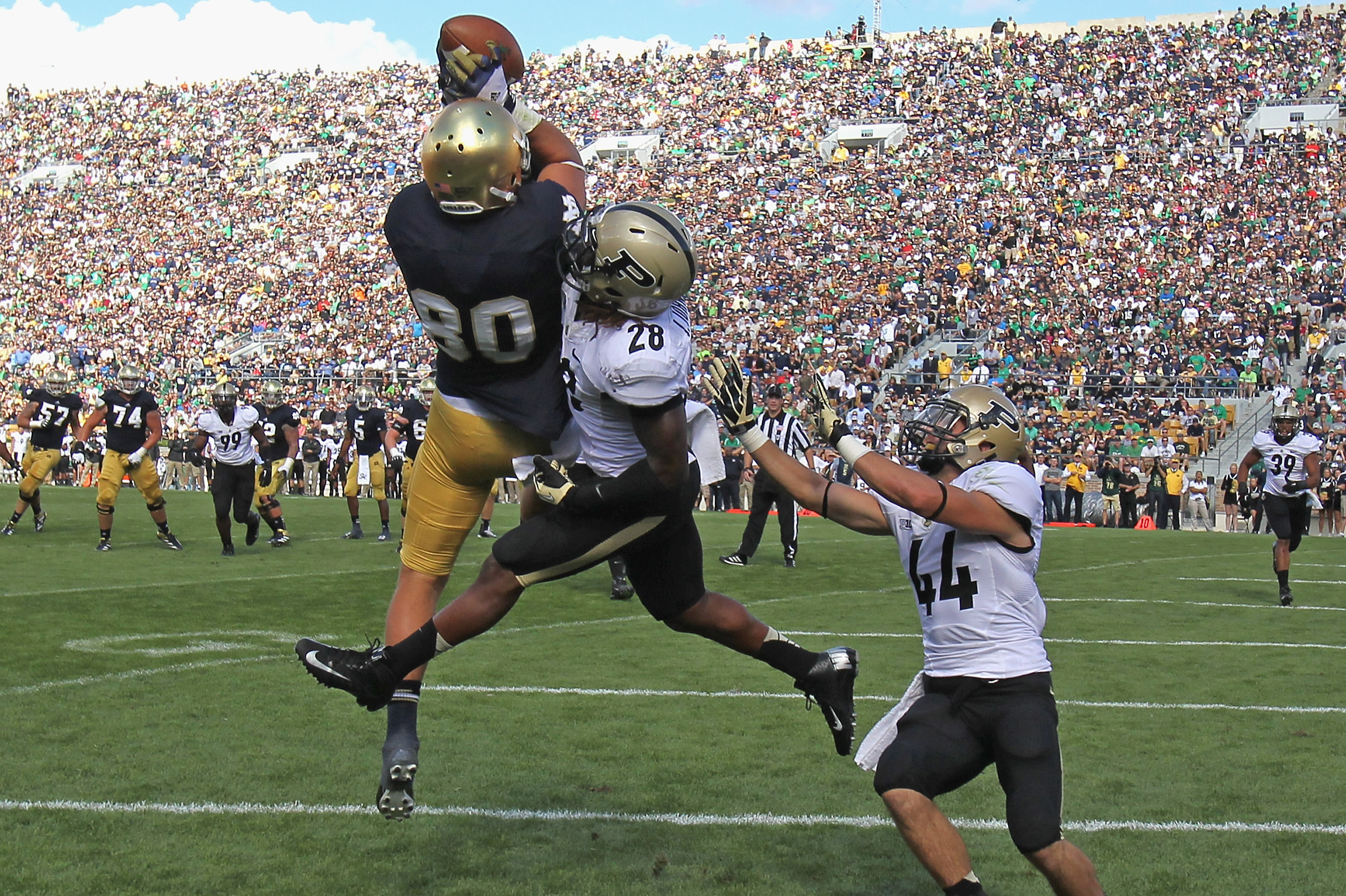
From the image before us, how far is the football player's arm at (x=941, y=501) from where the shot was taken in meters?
3.82

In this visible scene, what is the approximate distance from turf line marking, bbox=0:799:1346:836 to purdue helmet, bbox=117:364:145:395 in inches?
393

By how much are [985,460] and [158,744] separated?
3777 millimetres

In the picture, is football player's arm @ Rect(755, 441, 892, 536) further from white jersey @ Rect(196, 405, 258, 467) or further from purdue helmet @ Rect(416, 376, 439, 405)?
white jersey @ Rect(196, 405, 258, 467)

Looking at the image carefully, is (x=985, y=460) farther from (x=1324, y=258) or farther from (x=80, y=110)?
(x=80, y=110)

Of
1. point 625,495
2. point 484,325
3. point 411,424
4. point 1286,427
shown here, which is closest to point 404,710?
point 625,495

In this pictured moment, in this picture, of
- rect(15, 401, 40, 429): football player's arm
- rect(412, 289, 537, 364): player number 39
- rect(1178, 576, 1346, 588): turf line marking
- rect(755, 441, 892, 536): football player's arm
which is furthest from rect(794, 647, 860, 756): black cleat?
rect(15, 401, 40, 429): football player's arm

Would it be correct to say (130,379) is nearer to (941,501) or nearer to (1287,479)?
(1287,479)

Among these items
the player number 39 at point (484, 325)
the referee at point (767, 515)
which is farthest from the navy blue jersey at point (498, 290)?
the referee at point (767, 515)

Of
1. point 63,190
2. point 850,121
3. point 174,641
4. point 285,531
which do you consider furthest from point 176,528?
point 63,190

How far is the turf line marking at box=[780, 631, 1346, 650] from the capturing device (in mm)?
9430

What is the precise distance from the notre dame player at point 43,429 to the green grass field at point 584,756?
16.7 feet

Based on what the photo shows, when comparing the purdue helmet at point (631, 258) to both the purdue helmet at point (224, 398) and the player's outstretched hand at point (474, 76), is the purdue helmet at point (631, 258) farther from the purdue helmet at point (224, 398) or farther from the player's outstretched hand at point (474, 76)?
the purdue helmet at point (224, 398)

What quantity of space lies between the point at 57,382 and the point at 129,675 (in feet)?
32.3

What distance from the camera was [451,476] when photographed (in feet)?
15.2
